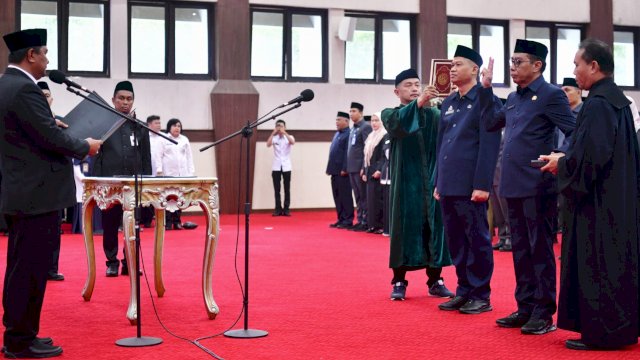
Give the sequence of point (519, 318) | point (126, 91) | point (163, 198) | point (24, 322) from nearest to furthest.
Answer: point (24, 322) < point (519, 318) < point (163, 198) < point (126, 91)

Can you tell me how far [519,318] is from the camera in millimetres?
4941

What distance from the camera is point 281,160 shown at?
15023mm

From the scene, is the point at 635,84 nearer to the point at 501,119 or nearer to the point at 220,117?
the point at 220,117

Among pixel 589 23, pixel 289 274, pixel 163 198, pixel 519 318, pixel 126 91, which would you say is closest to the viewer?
pixel 519 318

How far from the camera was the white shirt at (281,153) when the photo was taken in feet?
49.2

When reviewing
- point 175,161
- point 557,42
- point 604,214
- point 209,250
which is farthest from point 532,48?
point 557,42

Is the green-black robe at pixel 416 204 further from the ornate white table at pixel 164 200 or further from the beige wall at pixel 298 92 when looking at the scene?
the beige wall at pixel 298 92

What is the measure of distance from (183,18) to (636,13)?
961 centimetres

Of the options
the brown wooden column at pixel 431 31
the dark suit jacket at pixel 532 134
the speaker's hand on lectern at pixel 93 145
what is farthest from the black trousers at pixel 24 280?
the brown wooden column at pixel 431 31

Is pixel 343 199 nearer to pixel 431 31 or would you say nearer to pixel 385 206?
pixel 385 206

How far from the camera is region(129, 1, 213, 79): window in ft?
48.8

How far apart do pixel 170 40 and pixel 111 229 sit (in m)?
8.37

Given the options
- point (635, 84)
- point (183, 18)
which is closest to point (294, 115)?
point (183, 18)

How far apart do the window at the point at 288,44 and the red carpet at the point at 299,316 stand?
7159 millimetres
